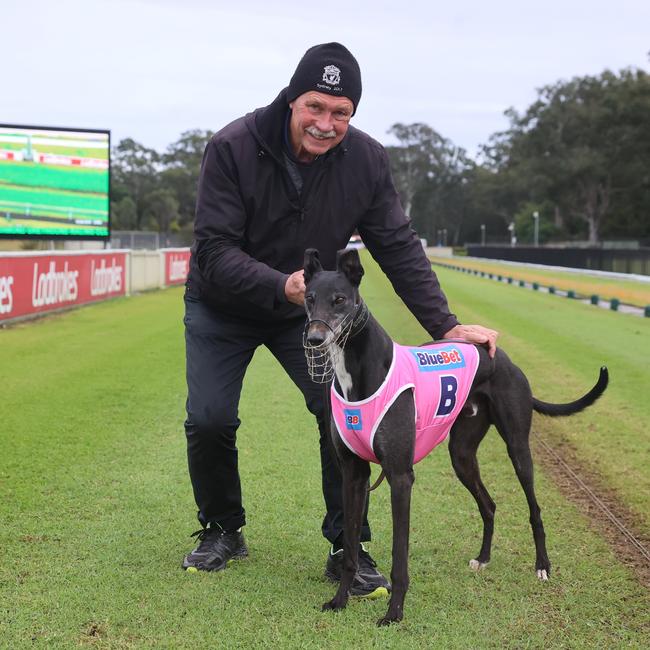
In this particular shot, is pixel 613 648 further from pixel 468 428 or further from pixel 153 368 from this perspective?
pixel 153 368

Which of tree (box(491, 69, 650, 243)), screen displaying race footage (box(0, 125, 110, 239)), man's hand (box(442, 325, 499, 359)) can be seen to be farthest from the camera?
tree (box(491, 69, 650, 243))

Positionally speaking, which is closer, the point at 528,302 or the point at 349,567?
the point at 349,567

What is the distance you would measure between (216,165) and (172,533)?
2.14m

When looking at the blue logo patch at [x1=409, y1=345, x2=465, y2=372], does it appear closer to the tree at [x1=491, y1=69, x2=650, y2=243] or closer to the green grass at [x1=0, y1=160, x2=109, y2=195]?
the green grass at [x1=0, y1=160, x2=109, y2=195]

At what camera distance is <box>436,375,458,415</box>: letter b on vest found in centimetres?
415

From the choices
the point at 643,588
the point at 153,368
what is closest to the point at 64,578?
the point at 643,588

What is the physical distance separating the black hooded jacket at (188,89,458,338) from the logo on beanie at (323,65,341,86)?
304 millimetres

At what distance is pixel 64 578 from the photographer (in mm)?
4383

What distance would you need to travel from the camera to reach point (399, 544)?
390 cm

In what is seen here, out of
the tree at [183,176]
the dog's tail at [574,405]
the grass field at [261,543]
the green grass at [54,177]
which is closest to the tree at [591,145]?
the tree at [183,176]

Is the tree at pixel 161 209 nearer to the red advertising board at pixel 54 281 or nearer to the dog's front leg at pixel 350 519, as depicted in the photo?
the red advertising board at pixel 54 281

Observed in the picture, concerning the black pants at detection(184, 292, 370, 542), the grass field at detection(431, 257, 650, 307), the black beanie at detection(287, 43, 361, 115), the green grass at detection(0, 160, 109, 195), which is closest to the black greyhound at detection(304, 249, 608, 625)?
the black pants at detection(184, 292, 370, 542)

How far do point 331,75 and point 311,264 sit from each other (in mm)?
843

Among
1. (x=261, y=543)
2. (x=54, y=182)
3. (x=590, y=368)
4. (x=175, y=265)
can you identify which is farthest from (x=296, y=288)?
(x=175, y=265)
